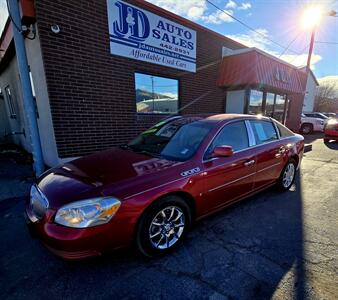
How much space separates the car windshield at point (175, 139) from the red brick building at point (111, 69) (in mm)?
2390

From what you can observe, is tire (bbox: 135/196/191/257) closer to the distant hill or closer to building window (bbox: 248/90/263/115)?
the distant hill

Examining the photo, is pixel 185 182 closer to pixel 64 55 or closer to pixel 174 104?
pixel 64 55

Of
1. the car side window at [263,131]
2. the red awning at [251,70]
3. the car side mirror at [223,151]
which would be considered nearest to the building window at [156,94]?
the red awning at [251,70]

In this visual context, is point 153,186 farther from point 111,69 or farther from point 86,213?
point 111,69

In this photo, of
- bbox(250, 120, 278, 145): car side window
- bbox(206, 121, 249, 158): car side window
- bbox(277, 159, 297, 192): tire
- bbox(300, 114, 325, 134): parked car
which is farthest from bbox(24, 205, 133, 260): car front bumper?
bbox(300, 114, 325, 134): parked car

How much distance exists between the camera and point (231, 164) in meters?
2.89

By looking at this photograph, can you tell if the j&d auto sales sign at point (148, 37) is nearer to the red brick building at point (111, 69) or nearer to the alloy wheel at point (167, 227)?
the red brick building at point (111, 69)

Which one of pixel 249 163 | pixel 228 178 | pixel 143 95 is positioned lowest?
pixel 228 178

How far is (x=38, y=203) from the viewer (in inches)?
85.4

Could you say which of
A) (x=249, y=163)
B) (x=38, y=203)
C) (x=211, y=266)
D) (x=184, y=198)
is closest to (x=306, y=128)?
(x=249, y=163)

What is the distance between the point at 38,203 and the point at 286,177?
167 inches

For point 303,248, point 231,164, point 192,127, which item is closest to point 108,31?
point 192,127

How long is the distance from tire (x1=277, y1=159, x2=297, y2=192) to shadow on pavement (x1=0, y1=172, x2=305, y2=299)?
1.23 metres

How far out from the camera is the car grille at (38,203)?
204cm
